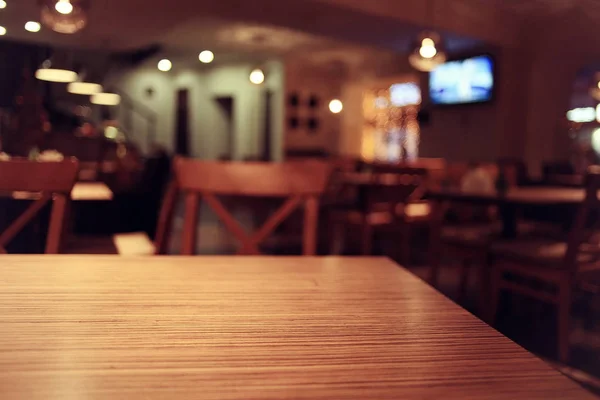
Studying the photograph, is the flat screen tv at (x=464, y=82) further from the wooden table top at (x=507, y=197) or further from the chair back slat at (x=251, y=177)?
the chair back slat at (x=251, y=177)

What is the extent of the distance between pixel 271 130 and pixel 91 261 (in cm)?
1043

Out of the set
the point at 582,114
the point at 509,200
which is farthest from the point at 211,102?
the point at 509,200

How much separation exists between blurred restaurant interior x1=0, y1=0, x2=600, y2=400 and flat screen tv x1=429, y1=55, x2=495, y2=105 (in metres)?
0.03

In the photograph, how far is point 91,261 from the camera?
1.01m

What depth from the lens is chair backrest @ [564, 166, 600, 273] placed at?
2492 mm

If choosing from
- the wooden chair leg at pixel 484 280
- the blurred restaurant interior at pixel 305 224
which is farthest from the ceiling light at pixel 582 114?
the wooden chair leg at pixel 484 280

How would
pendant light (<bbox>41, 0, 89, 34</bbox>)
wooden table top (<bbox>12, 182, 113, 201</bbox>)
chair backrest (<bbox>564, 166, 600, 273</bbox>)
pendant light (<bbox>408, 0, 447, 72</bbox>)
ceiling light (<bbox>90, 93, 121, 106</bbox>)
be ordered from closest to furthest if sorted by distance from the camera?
wooden table top (<bbox>12, 182, 113, 201</bbox>)
chair backrest (<bbox>564, 166, 600, 273</bbox>)
pendant light (<bbox>41, 0, 89, 34</bbox>)
pendant light (<bbox>408, 0, 447, 72</bbox>)
ceiling light (<bbox>90, 93, 121, 106</bbox>)

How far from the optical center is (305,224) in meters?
1.60

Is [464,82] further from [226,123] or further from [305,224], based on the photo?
[305,224]

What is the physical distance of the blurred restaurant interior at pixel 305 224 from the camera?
0.55m

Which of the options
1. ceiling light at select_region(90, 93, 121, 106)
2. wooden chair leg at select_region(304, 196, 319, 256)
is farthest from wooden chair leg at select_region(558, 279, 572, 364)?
ceiling light at select_region(90, 93, 121, 106)

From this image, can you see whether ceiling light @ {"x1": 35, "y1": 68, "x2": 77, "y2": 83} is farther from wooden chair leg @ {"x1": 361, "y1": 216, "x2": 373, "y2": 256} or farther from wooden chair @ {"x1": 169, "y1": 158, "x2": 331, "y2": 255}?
wooden chair leg @ {"x1": 361, "y1": 216, "x2": 373, "y2": 256}

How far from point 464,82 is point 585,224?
574 centimetres

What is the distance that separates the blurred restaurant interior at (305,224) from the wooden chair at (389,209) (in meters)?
0.02
